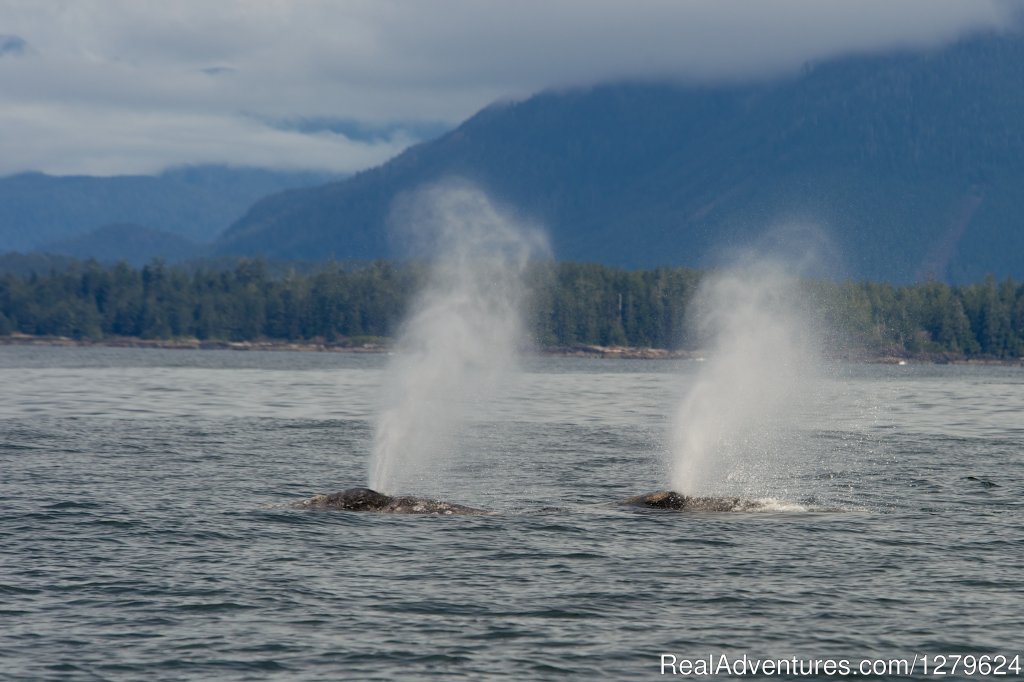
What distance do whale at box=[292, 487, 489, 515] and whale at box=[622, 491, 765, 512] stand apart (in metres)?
5.08

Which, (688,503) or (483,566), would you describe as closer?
(483,566)

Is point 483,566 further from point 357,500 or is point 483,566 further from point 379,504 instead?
point 357,500

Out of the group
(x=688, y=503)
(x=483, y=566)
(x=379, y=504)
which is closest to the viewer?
(x=483, y=566)

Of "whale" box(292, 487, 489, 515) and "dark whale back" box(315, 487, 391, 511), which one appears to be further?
"dark whale back" box(315, 487, 391, 511)

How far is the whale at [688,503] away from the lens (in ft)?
131

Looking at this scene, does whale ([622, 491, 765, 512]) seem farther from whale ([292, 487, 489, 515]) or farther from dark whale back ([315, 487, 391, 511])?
dark whale back ([315, 487, 391, 511])

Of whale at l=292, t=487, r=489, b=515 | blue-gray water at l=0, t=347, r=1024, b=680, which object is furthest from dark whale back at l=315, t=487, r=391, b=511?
blue-gray water at l=0, t=347, r=1024, b=680

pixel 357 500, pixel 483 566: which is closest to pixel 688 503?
pixel 357 500

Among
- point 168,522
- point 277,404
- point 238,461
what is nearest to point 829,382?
point 277,404

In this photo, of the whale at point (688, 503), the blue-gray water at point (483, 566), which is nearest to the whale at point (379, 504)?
the blue-gray water at point (483, 566)

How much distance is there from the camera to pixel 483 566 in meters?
30.5

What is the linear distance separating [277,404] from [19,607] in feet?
235

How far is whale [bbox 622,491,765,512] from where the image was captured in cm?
3984

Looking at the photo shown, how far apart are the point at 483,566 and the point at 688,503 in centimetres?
1132
